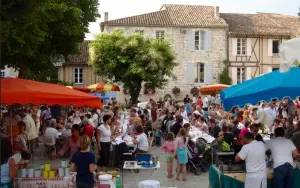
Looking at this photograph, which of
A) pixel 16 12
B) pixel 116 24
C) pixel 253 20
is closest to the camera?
pixel 16 12

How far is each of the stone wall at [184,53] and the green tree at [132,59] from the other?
4728 millimetres

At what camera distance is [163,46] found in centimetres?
3459

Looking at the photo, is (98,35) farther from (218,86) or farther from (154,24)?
(218,86)

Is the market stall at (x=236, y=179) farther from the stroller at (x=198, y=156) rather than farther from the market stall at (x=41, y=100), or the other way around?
the stroller at (x=198, y=156)

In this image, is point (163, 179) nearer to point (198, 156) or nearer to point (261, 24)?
point (198, 156)

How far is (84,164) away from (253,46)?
34992 millimetres

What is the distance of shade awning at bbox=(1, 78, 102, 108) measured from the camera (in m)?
8.19

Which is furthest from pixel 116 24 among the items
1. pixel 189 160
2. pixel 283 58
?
pixel 283 58

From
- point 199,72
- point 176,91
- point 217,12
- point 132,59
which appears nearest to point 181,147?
point 132,59

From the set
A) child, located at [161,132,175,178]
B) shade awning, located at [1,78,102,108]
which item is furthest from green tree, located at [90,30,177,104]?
shade awning, located at [1,78,102,108]

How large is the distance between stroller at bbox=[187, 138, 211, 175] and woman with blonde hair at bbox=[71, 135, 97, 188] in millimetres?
5334

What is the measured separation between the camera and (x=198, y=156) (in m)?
12.9

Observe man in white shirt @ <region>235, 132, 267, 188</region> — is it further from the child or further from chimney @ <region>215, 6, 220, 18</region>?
chimney @ <region>215, 6, 220, 18</region>

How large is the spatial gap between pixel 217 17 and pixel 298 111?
23.6 m
